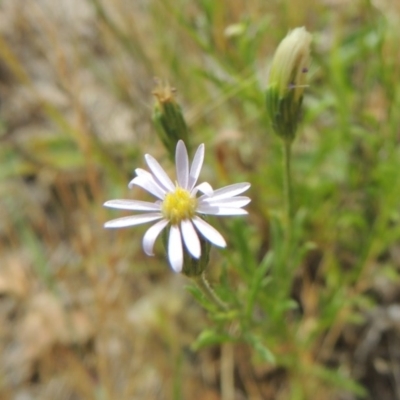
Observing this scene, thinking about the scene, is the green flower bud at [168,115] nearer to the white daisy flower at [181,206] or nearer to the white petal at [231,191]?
the white daisy flower at [181,206]

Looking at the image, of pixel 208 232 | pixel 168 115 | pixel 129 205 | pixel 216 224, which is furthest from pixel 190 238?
pixel 216 224

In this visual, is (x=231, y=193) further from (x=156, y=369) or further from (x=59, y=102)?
(x=59, y=102)

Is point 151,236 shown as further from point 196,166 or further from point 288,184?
point 288,184

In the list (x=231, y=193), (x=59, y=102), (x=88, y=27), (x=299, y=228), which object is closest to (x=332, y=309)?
(x=299, y=228)

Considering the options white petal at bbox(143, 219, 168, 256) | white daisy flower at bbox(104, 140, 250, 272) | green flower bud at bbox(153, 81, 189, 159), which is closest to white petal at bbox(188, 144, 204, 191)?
white daisy flower at bbox(104, 140, 250, 272)

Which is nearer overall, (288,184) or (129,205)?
(129,205)
